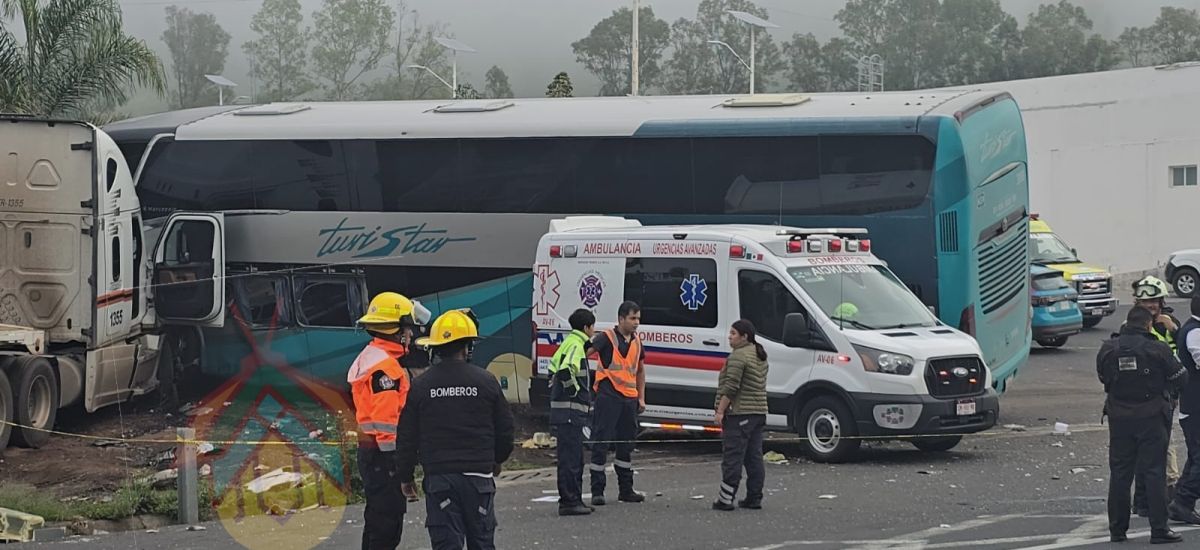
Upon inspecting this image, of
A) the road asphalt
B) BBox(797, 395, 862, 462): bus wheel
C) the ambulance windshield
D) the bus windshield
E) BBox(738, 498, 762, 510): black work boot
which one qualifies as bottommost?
the road asphalt

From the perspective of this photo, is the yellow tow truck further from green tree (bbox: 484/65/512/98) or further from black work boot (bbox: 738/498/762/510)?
green tree (bbox: 484/65/512/98)

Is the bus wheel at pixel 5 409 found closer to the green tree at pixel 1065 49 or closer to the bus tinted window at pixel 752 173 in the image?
the bus tinted window at pixel 752 173

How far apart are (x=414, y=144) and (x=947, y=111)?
6.87 meters

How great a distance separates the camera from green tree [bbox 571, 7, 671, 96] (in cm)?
7650

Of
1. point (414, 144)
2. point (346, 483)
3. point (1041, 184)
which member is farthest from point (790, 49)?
point (346, 483)

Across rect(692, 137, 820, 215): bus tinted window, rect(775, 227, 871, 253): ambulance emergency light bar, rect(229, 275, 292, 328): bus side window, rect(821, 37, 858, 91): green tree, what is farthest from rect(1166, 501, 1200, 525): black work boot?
rect(821, 37, 858, 91): green tree

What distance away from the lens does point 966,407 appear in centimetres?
1398

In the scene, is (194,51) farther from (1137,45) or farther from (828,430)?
(828,430)

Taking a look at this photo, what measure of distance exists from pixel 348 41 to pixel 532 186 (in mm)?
55095

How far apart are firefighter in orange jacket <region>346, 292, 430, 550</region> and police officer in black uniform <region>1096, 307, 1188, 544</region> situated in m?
4.79

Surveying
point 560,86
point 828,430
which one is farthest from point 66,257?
point 560,86

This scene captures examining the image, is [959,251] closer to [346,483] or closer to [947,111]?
[947,111]

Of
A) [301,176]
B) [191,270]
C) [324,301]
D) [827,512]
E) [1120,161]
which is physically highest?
[1120,161]

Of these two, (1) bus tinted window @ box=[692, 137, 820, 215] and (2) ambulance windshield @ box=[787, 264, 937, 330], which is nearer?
(2) ambulance windshield @ box=[787, 264, 937, 330]
